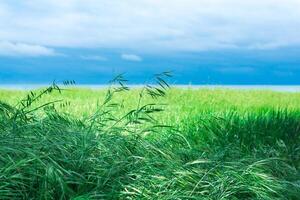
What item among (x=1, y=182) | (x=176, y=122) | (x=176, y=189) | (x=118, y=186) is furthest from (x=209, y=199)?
(x=176, y=122)

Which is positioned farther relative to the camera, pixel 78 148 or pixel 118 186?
pixel 78 148

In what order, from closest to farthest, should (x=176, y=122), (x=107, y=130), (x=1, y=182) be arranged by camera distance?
(x=1, y=182) < (x=107, y=130) < (x=176, y=122)

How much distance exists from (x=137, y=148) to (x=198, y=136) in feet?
A: 5.53

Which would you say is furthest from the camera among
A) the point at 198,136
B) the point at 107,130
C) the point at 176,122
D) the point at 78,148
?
the point at 176,122

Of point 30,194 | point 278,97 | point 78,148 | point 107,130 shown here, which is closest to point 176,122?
point 107,130

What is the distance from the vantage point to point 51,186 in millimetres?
4137

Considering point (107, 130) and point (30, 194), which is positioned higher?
point (107, 130)

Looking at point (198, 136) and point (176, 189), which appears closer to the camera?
point (176, 189)

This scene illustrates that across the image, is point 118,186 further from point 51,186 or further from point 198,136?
point 198,136

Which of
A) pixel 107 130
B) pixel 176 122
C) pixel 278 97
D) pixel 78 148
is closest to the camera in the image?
pixel 78 148

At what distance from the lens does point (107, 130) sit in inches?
204

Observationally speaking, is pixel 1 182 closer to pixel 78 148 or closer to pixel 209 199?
pixel 78 148

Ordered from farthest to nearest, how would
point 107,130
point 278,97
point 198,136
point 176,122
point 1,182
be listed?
1. point 278,97
2. point 176,122
3. point 198,136
4. point 107,130
5. point 1,182

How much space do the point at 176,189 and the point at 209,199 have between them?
234 mm
